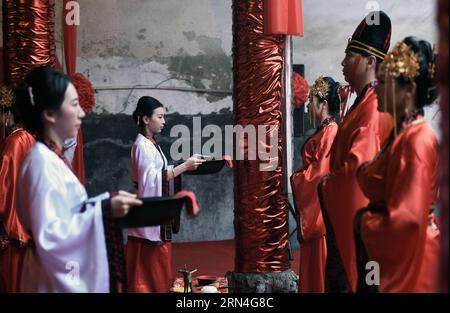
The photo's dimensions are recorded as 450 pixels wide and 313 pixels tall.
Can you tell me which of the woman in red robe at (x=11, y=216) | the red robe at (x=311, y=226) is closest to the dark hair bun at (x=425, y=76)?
the red robe at (x=311, y=226)

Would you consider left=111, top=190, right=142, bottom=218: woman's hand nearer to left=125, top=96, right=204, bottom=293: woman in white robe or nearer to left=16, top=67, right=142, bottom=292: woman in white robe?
left=16, top=67, right=142, bottom=292: woman in white robe

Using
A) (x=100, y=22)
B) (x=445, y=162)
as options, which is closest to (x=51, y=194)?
(x=445, y=162)

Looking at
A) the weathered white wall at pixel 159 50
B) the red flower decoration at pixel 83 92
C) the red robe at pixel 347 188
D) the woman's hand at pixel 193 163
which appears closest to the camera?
the red robe at pixel 347 188

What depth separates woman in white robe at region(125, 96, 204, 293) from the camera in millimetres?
4652

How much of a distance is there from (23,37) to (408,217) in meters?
3.67

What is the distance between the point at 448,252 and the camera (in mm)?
2021

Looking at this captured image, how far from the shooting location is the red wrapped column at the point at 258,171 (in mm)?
4789

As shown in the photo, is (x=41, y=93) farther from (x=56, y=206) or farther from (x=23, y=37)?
(x=23, y=37)

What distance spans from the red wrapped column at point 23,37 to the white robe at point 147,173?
1.15m

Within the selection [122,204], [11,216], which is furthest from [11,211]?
[122,204]

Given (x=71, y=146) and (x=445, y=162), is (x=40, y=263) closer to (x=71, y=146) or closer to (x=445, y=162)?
(x=445, y=162)

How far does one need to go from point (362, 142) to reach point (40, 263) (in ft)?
5.48

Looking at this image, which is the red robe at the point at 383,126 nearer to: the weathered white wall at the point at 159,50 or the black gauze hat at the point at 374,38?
the black gauze hat at the point at 374,38

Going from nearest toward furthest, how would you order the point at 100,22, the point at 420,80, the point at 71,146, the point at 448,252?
the point at 448,252 → the point at 420,80 → the point at 71,146 → the point at 100,22
